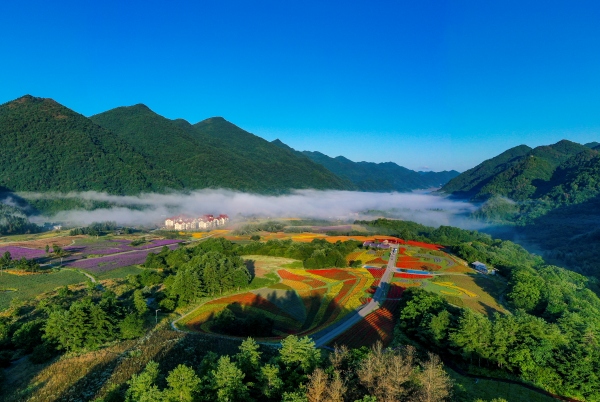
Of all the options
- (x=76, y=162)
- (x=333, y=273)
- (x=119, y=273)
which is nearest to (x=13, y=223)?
(x=76, y=162)

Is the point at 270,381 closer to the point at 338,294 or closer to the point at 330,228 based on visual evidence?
the point at 338,294

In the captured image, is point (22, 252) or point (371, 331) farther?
point (22, 252)

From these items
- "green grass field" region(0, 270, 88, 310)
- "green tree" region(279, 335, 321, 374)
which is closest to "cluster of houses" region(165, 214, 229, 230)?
"green grass field" region(0, 270, 88, 310)

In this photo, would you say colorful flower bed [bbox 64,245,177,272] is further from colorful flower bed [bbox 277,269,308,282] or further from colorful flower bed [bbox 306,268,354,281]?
colorful flower bed [bbox 306,268,354,281]

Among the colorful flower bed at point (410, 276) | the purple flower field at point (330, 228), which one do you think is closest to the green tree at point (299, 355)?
the colorful flower bed at point (410, 276)

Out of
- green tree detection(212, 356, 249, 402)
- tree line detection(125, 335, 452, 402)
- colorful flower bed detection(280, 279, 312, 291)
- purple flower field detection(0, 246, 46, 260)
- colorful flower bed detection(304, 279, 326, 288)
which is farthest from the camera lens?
purple flower field detection(0, 246, 46, 260)

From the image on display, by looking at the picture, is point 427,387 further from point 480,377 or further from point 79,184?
point 79,184

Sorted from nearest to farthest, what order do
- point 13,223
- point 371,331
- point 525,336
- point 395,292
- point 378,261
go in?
1. point 525,336
2. point 371,331
3. point 395,292
4. point 378,261
5. point 13,223
